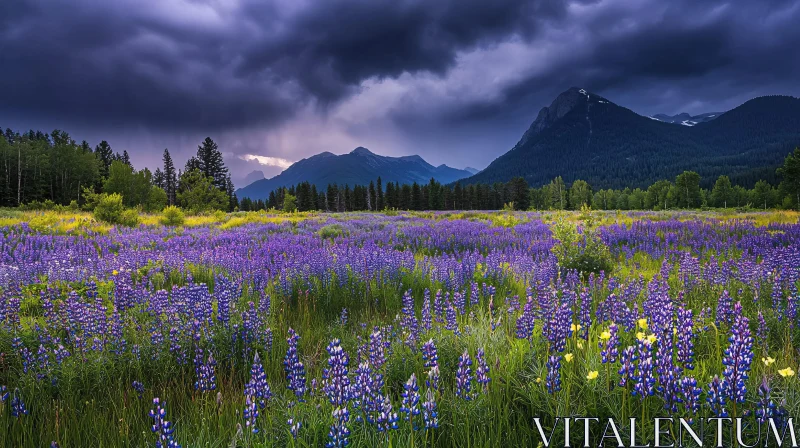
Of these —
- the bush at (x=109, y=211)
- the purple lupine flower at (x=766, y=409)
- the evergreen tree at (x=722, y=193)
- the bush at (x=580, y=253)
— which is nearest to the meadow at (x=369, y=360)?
the purple lupine flower at (x=766, y=409)

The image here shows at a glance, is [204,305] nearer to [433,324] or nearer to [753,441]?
[433,324]

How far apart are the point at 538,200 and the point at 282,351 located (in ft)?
419

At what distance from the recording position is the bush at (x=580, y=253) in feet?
23.9

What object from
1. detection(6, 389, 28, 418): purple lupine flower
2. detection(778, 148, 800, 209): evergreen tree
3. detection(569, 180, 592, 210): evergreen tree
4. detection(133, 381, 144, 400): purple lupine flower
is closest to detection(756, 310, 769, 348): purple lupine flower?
detection(133, 381, 144, 400): purple lupine flower

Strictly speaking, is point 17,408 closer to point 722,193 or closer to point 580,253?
point 580,253

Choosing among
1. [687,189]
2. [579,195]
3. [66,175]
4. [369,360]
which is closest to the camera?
[369,360]

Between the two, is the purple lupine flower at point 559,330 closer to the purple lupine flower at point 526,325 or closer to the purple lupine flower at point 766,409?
the purple lupine flower at point 526,325

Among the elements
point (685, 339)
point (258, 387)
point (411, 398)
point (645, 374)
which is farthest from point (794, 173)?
point (258, 387)

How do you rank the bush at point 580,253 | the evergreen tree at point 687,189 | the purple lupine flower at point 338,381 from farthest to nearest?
the evergreen tree at point 687,189 < the bush at point 580,253 < the purple lupine flower at point 338,381

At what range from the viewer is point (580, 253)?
24.4ft

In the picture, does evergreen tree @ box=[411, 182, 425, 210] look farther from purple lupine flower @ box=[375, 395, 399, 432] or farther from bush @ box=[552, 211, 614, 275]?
purple lupine flower @ box=[375, 395, 399, 432]

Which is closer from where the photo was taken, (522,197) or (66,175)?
(66,175)

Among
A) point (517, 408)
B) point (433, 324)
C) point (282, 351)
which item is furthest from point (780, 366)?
point (282, 351)

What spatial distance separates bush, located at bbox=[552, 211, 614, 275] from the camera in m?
7.29
